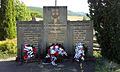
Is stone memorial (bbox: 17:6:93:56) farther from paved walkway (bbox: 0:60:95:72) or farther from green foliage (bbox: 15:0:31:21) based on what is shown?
green foliage (bbox: 15:0:31:21)

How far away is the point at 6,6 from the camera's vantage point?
16.7m

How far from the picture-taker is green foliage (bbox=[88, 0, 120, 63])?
10805mm

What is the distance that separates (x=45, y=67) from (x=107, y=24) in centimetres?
246

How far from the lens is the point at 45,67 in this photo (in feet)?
35.1

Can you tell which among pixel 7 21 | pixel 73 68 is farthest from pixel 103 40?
pixel 7 21

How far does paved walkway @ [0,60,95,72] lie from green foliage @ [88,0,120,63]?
0.77 meters

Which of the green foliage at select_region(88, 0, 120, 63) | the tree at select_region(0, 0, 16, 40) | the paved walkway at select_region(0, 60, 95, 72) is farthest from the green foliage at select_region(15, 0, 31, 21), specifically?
→ the paved walkway at select_region(0, 60, 95, 72)

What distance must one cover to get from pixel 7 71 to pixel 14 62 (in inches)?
57.2

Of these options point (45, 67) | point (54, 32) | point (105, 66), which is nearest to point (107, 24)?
point (105, 66)

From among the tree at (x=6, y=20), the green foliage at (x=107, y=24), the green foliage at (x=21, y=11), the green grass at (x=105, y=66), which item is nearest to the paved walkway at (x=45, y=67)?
the green grass at (x=105, y=66)

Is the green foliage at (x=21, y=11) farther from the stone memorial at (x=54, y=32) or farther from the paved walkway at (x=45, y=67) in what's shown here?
the paved walkway at (x=45, y=67)

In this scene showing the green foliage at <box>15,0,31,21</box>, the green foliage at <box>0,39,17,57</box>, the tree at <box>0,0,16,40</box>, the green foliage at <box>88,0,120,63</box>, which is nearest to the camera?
the green foliage at <box>88,0,120,63</box>

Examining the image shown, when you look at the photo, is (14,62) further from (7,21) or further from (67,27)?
(7,21)

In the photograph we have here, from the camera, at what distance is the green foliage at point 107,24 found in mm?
10805
